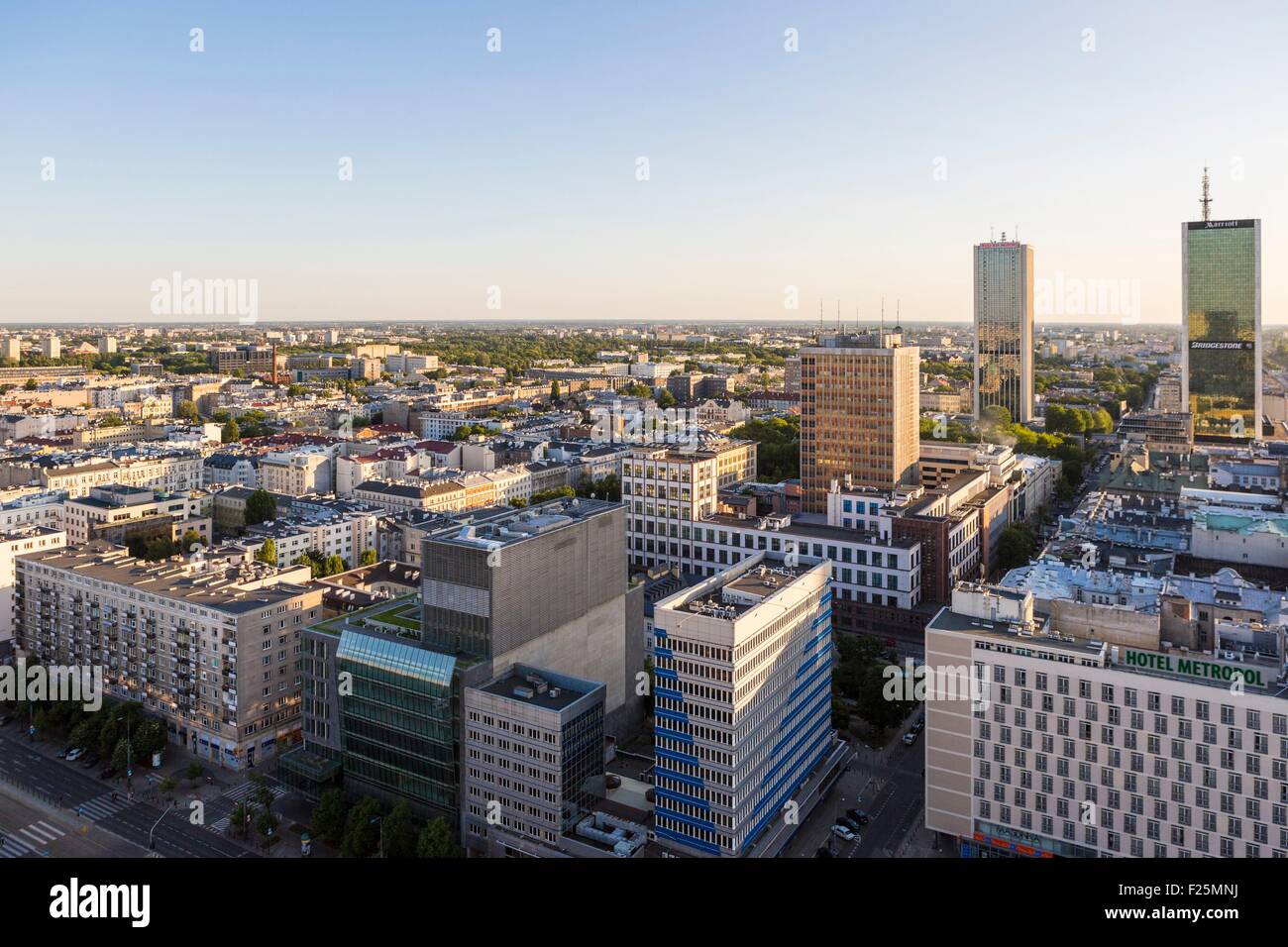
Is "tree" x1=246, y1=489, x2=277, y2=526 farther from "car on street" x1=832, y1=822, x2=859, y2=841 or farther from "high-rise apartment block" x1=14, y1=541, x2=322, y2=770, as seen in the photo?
"car on street" x1=832, y1=822, x2=859, y2=841

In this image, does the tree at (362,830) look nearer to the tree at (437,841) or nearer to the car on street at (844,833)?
the tree at (437,841)

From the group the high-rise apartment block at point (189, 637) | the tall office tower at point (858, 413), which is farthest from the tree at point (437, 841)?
the tall office tower at point (858, 413)

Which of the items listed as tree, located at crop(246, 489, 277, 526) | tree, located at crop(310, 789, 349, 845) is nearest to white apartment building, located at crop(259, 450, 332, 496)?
tree, located at crop(246, 489, 277, 526)

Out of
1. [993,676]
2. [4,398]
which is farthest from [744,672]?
[4,398]

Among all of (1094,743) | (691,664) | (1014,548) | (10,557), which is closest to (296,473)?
(10,557)
